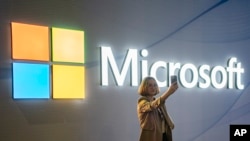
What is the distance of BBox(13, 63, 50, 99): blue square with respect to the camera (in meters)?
2.88

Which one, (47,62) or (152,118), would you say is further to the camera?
(47,62)

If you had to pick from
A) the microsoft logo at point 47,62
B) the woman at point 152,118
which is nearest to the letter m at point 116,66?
the microsoft logo at point 47,62

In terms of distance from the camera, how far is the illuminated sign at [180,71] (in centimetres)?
352

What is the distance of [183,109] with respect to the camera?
4.22 meters

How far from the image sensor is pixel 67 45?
3213 mm

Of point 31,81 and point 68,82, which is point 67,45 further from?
point 31,81

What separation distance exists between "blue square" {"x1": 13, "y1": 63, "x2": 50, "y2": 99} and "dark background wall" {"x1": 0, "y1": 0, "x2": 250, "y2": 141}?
0.22 ft

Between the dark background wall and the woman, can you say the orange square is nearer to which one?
the dark background wall

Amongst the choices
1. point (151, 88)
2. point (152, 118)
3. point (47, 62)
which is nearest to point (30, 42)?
point (47, 62)

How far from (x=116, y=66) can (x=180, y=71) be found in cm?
107

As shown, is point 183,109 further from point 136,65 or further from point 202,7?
point 202,7

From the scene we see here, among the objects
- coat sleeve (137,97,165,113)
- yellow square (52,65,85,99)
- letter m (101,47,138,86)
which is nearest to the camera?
coat sleeve (137,97,165,113)

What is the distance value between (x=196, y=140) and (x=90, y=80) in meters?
1.97

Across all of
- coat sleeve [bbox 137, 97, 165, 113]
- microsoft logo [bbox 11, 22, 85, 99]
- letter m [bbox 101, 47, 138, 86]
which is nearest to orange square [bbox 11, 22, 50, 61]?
microsoft logo [bbox 11, 22, 85, 99]
